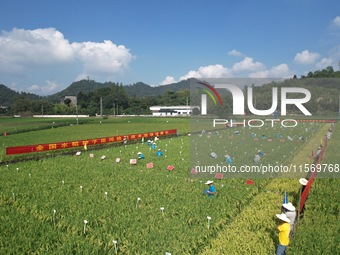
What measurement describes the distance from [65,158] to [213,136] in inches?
658

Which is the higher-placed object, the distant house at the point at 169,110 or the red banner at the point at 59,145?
the distant house at the point at 169,110

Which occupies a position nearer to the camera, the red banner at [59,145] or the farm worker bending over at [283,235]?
the farm worker bending over at [283,235]

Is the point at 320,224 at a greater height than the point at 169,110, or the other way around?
the point at 169,110

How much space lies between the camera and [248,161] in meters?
17.2

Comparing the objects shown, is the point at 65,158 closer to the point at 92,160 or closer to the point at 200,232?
the point at 92,160

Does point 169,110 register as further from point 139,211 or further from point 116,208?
point 139,211

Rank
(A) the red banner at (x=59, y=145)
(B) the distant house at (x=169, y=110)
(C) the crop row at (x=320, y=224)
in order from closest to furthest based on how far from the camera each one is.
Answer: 1. (C) the crop row at (x=320, y=224)
2. (A) the red banner at (x=59, y=145)
3. (B) the distant house at (x=169, y=110)

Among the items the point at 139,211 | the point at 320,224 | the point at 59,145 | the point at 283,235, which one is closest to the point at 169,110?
the point at 59,145

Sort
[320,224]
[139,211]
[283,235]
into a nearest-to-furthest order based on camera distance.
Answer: [283,235] < [320,224] < [139,211]

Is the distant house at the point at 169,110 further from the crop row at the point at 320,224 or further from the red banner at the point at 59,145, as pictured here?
the crop row at the point at 320,224

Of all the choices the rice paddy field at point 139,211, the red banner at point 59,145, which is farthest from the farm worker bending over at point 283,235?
the red banner at point 59,145

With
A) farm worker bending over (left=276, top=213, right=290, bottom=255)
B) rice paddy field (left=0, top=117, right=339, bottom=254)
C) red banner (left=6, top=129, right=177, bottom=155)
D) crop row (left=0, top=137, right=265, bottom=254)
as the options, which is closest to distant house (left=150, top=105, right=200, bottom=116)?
red banner (left=6, top=129, right=177, bottom=155)

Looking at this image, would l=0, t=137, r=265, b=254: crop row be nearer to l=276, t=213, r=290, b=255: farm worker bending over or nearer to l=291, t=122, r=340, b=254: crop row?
l=276, t=213, r=290, b=255: farm worker bending over

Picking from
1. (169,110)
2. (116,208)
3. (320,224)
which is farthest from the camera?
(169,110)
